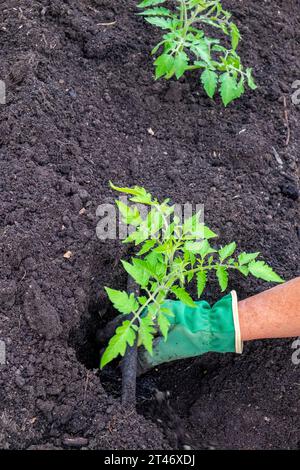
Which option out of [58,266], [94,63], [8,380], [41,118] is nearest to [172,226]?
[58,266]

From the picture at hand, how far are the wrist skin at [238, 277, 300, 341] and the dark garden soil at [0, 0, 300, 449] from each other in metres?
0.30

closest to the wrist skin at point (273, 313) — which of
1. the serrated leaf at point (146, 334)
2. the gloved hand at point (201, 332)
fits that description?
the gloved hand at point (201, 332)

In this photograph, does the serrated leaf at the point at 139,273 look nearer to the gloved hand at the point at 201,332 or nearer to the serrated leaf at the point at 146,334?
the serrated leaf at the point at 146,334

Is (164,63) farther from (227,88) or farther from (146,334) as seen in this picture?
(146,334)

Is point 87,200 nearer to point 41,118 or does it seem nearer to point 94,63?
point 41,118

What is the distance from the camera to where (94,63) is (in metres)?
2.88

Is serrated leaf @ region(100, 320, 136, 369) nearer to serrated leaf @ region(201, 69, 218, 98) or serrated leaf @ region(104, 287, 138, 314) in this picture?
serrated leaf @ region(104, 287, 138, 314)

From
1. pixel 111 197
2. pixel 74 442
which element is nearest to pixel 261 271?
pixel 111 197

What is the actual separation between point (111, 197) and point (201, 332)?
0.64 meters

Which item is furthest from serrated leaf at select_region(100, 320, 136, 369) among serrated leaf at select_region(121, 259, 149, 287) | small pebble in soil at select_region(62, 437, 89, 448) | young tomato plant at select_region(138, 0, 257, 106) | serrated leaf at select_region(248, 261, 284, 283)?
young tomato plant at select_region(138, 0, 257, 106)

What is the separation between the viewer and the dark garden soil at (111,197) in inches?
86.0

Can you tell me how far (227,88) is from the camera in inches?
107

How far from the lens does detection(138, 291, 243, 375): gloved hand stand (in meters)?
2.25
